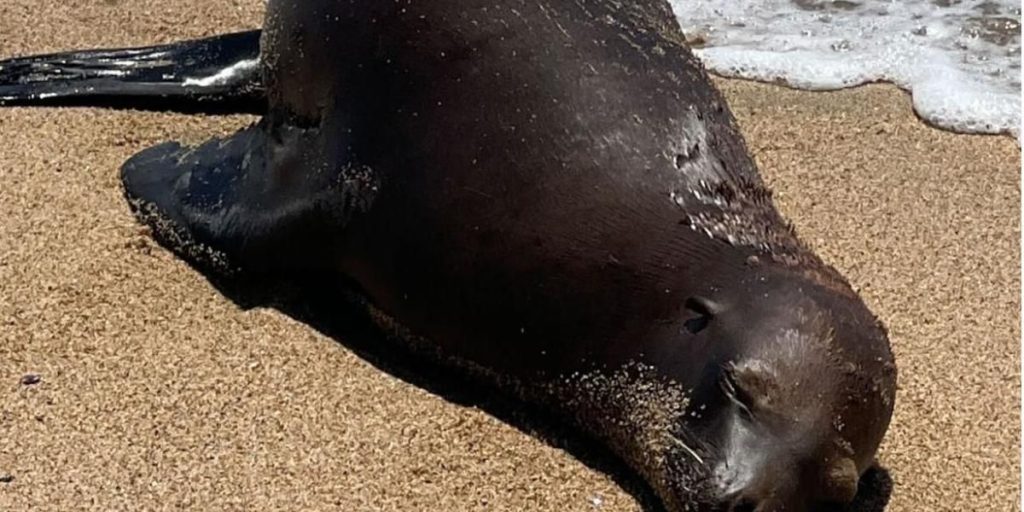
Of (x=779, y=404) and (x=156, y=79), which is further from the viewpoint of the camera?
(x=156, y=79)

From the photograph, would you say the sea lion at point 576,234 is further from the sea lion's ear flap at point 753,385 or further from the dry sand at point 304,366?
the dry sand at point 304,366

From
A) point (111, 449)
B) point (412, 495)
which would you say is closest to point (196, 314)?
point (111, 449)

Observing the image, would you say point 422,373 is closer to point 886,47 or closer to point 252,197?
point 252,197

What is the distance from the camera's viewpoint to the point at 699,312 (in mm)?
4062

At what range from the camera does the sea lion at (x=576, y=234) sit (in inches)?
154

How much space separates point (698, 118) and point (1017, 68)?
3.45 m

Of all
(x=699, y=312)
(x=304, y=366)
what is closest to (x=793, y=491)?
(x=699, y=312)

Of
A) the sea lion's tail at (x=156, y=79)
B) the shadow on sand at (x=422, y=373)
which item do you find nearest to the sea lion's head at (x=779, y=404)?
the shadow on sand at (x=422, y=373)

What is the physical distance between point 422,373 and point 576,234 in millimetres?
702

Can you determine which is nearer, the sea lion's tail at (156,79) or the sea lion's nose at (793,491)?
the sea lion's nose at (793,491)

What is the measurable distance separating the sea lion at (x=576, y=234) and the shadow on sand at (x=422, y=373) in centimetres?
7

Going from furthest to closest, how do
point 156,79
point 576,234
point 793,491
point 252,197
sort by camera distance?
point 156,79, point 252,197, point 576,234, point 793,491

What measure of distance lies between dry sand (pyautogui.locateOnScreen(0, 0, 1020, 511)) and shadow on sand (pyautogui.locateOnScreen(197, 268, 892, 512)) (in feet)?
0.12

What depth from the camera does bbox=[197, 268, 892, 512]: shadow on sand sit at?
4309 millimetres
